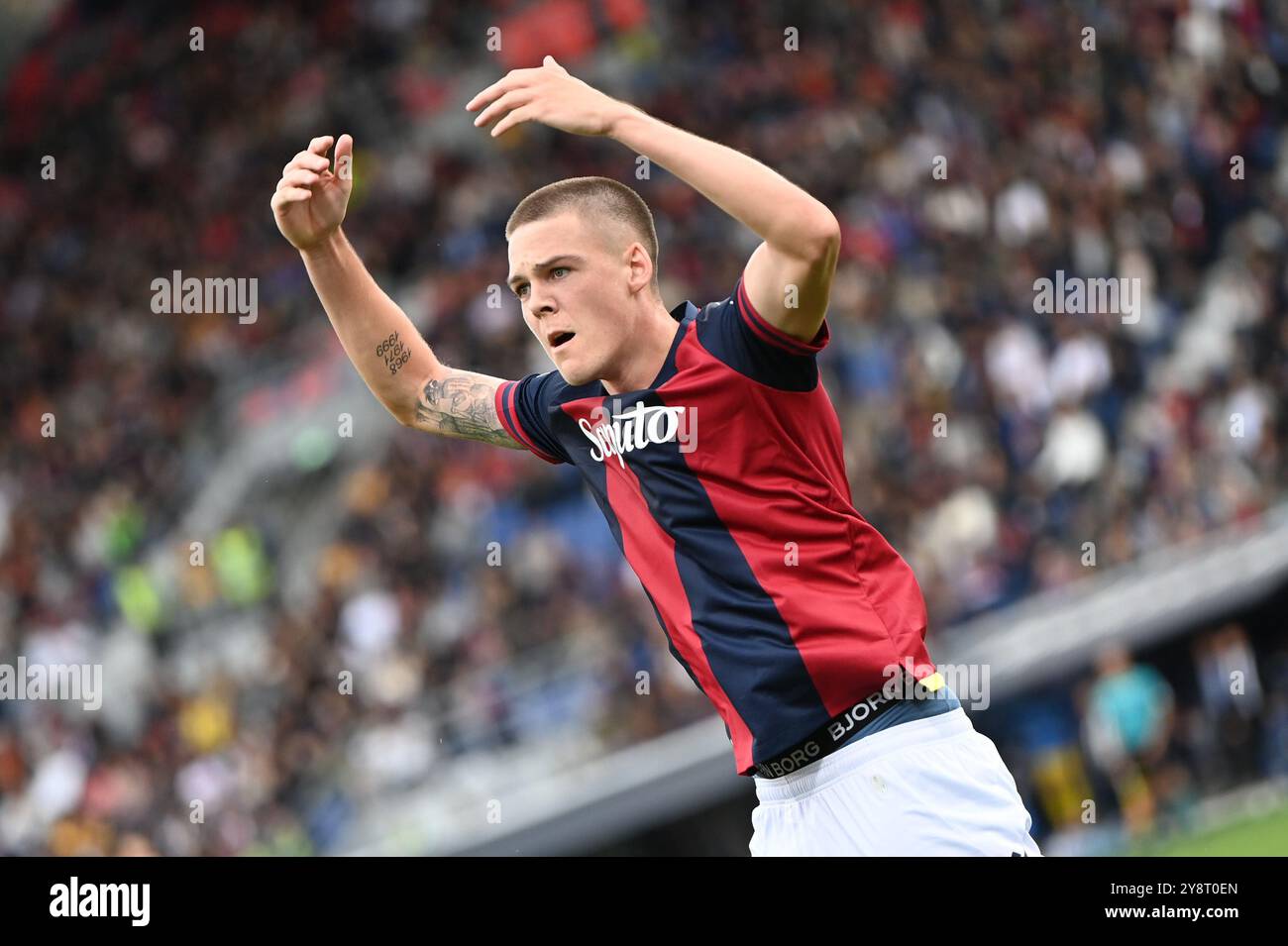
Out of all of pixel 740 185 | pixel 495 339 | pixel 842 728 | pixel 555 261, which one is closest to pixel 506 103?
pixel 555 261

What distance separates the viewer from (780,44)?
47.1ft

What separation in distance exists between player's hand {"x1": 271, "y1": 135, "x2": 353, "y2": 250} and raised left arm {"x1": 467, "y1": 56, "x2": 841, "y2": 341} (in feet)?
2.02

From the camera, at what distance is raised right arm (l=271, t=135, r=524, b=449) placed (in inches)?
154

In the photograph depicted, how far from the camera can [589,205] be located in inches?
146

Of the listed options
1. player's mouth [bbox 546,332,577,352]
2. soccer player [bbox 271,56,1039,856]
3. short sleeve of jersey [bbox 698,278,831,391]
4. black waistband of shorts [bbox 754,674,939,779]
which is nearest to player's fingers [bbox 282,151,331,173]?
soccer player [bbox 271,56,1039,856]

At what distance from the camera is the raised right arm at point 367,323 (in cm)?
391

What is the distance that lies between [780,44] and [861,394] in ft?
15.0

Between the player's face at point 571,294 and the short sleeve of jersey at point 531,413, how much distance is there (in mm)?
313

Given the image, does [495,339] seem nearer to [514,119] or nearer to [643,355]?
[643,355]

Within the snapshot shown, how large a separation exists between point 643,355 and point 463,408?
2.27ft

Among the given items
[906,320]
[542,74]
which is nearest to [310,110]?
[906,320]

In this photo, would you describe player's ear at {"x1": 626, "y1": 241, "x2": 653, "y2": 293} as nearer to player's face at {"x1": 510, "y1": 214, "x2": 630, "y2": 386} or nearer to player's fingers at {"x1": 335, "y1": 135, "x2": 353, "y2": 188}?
player's face at {"x1": 510, "y1": 214, "x2": 630, "y2": 386}
